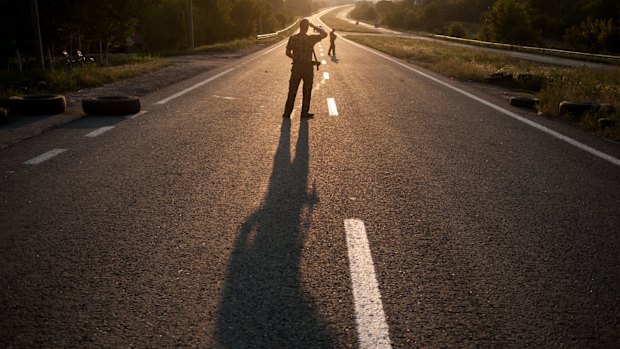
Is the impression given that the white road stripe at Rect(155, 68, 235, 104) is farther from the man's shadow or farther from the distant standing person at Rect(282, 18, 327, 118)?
the man's shadow

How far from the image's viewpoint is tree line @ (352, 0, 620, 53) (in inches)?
2063

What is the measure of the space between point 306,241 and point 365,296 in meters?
0.93

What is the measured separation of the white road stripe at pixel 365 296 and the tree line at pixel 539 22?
172 feet

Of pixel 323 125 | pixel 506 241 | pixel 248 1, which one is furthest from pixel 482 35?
pixel 506 241

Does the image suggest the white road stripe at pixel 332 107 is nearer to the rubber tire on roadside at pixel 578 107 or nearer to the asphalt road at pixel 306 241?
the asphalt road at pixel 306 241

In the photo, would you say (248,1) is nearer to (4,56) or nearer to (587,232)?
(4,56)

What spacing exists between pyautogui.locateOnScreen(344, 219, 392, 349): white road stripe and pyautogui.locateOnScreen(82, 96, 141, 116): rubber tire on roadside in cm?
681

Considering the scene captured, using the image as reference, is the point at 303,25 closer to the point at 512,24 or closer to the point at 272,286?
the point at 272,286

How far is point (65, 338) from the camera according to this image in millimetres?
2689

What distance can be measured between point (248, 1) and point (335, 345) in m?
78.5

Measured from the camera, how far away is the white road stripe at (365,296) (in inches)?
108

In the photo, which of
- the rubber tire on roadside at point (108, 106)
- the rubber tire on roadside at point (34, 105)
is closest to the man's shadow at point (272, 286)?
the rubber tire on roadside at point (108, 106)

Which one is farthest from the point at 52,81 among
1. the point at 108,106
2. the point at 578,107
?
the point at 578,107

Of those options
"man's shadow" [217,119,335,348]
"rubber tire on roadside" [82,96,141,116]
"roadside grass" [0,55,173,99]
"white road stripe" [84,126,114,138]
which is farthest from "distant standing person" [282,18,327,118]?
"roadside grass" [0,55,173,99]
